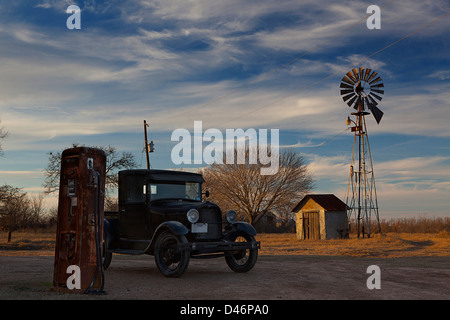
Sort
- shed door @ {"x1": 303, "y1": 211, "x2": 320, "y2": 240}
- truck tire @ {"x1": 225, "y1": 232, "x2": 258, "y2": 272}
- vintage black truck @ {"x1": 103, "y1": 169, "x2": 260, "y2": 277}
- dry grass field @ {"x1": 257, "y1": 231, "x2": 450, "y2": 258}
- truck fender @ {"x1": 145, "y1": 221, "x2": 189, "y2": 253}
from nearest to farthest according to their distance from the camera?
truck fender @ {"x1": 145, "y1": 221, "x2": 189, "y2": 253} < vintage black truck @ {"x1": 103, "y1": 169, "x2": 260, "y2": 277} < truck tire @ {"x1": 225, "y1": 232, "x2": 258, "y2": 272} < dry grass field @ {"x1": 257, "y1": 231, "x2": 450, "y2": 258} < shed door @ {"x1": 303, "y1": 211, "x2": 320, "y2": 240}

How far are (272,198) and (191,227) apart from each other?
31.2 m

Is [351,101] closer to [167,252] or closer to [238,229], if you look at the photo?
[238,229]

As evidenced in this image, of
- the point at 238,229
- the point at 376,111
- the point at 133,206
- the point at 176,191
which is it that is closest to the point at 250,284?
the point at 238,229

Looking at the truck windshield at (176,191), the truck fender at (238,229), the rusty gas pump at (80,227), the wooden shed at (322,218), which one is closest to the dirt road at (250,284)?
the rusty gas pump at (80,227)

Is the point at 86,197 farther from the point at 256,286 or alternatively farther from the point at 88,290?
the point at 256,286

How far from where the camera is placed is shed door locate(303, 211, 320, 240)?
35.1 meters

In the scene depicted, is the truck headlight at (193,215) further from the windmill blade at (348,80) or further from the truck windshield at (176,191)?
the windmill blade at (348,80)

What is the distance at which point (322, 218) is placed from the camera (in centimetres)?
3472

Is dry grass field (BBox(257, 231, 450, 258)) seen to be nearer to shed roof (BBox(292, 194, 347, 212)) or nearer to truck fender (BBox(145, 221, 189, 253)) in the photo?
shed roof (BBox(292, 194, 347, 212))

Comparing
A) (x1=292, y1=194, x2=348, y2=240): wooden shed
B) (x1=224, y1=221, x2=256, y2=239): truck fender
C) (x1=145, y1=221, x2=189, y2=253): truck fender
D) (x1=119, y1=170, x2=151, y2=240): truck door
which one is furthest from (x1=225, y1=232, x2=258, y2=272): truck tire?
(x1=292, y1=194, x2=348, y2=240): wooden shed

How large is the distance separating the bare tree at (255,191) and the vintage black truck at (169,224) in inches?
1138

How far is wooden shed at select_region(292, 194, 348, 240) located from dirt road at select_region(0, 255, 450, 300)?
71.7 ft

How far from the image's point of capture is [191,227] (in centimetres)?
1070
